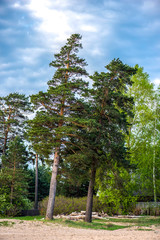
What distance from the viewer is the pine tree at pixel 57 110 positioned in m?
15.7

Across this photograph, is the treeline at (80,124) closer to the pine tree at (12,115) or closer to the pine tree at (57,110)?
the pine tree at (57,110)

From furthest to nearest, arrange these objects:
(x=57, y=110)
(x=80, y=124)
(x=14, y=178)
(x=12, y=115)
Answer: (x=12, y=115)
(x=14, y=178)
(x=57, y=110)
(x=80, y=124)

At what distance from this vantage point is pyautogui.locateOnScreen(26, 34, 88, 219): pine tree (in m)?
15.7

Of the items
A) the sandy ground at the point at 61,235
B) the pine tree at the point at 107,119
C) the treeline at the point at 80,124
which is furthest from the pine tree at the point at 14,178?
the sandy ground at the point at 61,235

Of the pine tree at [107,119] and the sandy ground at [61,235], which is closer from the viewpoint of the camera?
the sandy ground at [61,235]

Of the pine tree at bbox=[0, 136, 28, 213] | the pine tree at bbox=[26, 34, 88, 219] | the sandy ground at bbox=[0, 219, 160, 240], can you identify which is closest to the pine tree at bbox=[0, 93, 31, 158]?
the pine tree at bbox=[0, 136, 28, 213]

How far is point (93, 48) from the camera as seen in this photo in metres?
14.6

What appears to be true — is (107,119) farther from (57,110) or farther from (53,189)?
(53,189)

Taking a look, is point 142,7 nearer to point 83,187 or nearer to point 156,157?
point 156,157

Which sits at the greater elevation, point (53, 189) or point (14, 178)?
point (14, 178)

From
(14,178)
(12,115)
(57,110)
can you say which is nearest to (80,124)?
(57,110)

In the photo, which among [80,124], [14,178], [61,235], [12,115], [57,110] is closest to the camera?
[61,235]

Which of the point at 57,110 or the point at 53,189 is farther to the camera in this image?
the point at 57,110

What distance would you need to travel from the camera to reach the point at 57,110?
55.9 feet
